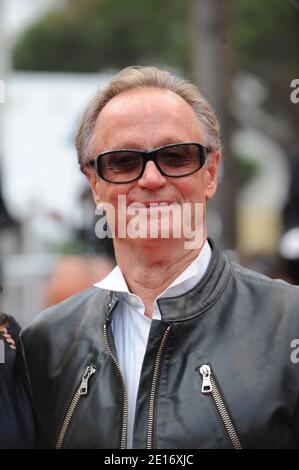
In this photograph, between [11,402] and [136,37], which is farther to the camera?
[136,37]

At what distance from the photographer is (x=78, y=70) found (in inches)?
800

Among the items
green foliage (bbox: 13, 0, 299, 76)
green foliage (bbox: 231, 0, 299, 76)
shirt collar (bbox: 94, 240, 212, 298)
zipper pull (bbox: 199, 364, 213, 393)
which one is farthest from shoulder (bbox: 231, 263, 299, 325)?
green foliage (bbox: 231, 0, 299, 76)

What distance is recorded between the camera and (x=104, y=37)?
64.1 ft

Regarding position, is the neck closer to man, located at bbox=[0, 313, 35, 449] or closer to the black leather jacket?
the black leather jacket

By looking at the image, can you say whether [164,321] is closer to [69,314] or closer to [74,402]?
[74,402]

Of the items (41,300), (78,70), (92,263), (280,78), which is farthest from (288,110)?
(92,263)

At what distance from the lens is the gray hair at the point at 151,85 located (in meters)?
3.33

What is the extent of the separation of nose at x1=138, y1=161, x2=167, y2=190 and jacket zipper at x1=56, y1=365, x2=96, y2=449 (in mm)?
633

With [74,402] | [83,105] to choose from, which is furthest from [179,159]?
[83,105]

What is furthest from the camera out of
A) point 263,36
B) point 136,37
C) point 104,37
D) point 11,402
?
point 104,37

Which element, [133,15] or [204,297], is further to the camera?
[133,15]

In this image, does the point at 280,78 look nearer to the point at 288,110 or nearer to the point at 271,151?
the point at 288,110

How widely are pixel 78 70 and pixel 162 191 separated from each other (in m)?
17.5

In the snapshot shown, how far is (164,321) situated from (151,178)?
1.50 feet
